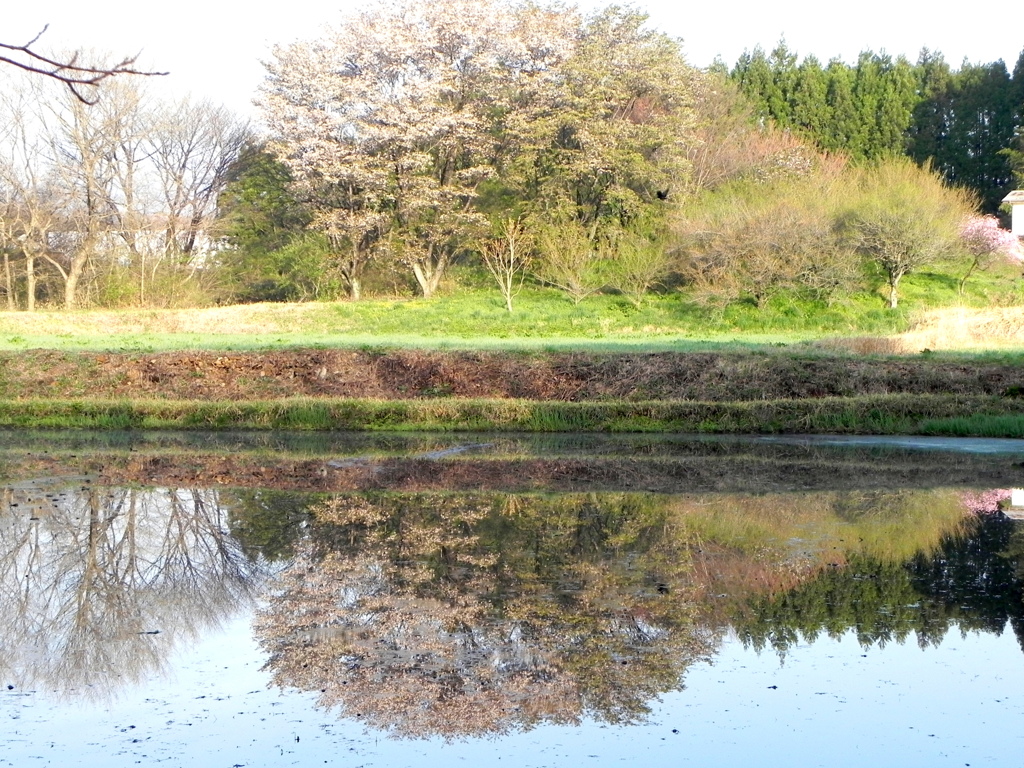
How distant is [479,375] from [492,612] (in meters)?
13.3

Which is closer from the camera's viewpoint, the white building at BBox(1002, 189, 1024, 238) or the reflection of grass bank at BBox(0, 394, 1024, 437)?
the reflection of grass bank at BBox(0, 394, 1024, 437)

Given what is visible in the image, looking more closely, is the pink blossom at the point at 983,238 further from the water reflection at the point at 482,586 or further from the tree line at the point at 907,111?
the water reflection at the point at 482,586

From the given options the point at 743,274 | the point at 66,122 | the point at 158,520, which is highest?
the point at 66,122

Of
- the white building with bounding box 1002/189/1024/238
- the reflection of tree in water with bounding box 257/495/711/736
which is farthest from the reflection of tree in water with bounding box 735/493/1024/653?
the white building with bounding box 1002/189/1024/238

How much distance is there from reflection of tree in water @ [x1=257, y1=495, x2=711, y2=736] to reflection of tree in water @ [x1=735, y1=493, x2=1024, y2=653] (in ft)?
1.86

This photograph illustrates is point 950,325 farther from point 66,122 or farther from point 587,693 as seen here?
point 66,122

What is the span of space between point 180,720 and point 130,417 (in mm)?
14194

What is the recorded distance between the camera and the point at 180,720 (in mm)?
5375

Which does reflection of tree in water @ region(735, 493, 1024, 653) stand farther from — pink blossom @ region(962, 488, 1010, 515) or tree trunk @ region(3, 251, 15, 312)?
tree trunk @ region(3, 251, 15, 312)

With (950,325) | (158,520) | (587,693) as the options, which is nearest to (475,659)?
(587,693)

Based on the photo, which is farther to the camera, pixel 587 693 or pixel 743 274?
pixel 743 274

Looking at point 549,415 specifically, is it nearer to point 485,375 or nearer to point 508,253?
point 485,375

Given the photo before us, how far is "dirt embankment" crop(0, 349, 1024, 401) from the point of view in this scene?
1895 centimetres

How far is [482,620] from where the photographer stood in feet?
22.5
